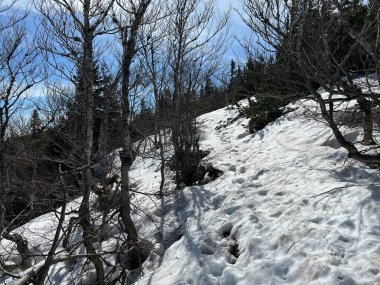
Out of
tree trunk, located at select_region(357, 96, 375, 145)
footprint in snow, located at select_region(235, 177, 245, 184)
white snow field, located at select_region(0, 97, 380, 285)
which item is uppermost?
tree trunk, located at select_region(357, 96, 375, 145)

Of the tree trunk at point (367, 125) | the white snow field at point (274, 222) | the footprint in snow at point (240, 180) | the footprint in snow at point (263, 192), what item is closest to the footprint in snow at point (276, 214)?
the white snow field at point (274, 222)

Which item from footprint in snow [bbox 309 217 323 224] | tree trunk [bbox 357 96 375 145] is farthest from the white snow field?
tree trunk [bbox 357 96 375 145]

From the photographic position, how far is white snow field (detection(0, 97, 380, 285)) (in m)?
4.20

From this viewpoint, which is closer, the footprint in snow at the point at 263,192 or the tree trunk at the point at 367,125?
the footprint in snow at the point at 263,192

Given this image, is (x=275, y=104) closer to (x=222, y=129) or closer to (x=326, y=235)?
(x=222, y=129)

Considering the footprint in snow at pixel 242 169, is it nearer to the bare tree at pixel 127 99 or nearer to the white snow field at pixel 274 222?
the white snow field at pixel 274 222

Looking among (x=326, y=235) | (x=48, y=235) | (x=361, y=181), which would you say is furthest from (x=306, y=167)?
(x=48, y=235)

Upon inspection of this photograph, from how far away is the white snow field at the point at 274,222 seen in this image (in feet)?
13.8

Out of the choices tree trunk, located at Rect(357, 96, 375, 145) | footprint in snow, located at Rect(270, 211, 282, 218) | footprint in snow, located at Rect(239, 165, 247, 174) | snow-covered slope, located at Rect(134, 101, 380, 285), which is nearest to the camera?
snow-covered slope, located at Rect(134, 101, 380, 285)

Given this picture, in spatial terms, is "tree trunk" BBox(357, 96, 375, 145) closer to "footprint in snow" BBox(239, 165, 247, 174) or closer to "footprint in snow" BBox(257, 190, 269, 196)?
"footprint in snow" BBox(257, 190, 269, 196)

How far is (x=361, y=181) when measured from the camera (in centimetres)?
595

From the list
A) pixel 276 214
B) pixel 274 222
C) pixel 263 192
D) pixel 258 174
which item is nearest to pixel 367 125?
pixel 258 174

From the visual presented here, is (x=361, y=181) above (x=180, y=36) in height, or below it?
below

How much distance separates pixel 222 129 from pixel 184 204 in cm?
714
